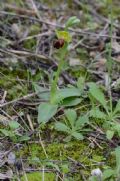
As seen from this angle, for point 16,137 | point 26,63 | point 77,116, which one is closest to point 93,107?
point 77,116

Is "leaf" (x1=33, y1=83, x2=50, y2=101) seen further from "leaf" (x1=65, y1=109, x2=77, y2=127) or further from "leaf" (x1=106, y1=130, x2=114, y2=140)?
"leaf" (x1=106, y1=130, x2=114, y2=140)

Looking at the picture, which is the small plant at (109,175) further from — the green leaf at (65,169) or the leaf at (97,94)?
the leaf at (97,94)

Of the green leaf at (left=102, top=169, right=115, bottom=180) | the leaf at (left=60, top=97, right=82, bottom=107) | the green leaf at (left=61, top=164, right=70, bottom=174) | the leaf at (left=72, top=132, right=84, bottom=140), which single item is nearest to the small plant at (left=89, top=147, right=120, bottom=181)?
the green leaf at (left=102, top=169, right=115, bottom=180)

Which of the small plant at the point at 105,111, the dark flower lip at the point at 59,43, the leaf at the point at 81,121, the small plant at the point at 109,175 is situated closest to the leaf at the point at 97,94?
the small plant at the point at 105,111

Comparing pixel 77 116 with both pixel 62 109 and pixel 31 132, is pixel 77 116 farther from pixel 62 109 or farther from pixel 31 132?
pixel 31 132

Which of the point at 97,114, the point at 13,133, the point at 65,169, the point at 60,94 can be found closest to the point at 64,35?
the point at 60,94
